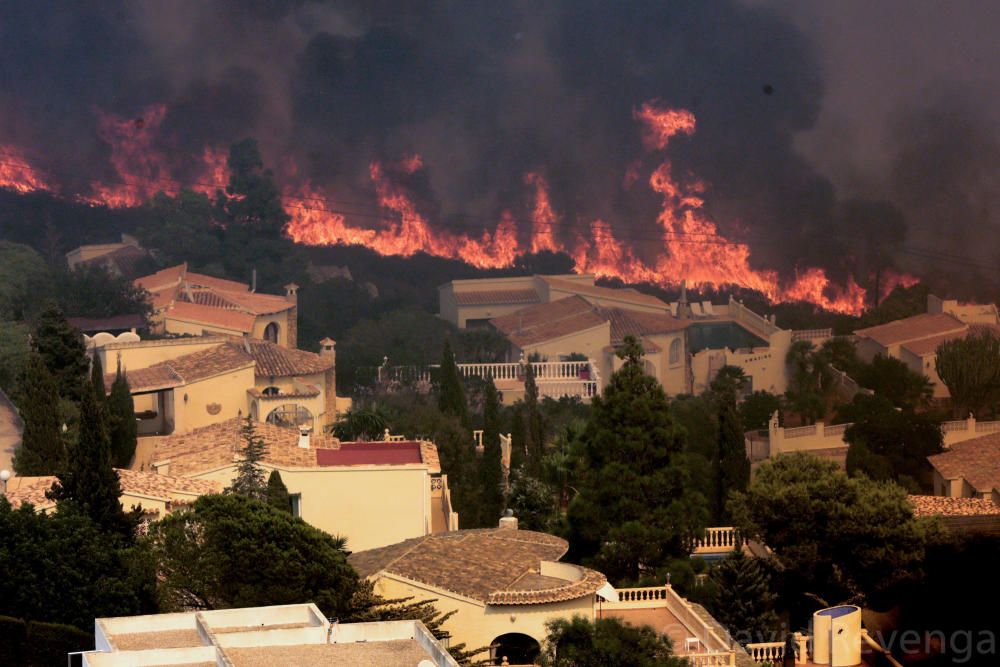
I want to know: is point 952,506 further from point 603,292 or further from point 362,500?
point 603,292

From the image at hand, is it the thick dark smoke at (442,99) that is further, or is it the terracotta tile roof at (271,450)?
the thick dark smoke at (442,99)

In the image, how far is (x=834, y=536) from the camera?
36.2m

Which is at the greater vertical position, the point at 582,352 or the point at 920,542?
the point at 582,352

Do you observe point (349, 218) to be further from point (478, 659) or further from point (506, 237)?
point (478, 659)

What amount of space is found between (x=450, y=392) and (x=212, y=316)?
912 cm

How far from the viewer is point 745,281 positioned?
85875 mm

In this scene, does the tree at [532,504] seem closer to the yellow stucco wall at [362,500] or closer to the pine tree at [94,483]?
the yellow stucco wall at [362,500]

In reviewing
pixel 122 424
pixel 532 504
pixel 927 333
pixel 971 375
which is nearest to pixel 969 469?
pixel 532 504

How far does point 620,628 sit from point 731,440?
15.6 metres

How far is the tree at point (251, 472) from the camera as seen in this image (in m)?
35.9

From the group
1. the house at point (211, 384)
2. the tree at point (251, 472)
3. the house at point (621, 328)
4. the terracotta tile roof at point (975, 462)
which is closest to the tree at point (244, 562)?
the tree at point (251, 472)

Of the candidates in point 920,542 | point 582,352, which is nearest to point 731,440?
point 920,542

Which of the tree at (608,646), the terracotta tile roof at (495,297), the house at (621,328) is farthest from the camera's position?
the terracotta tile roof at (495,297)

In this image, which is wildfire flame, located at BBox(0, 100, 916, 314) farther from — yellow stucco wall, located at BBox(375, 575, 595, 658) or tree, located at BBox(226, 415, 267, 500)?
yellow stucco wall, located at BBox(375, 575, 595, 658)
